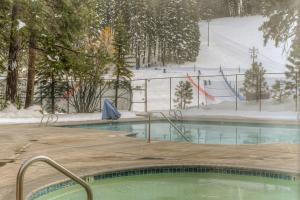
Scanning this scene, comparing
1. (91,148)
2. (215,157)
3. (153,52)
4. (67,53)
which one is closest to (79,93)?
(67,53)

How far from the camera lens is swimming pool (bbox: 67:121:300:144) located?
11.8m

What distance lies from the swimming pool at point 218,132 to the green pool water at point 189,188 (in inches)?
187

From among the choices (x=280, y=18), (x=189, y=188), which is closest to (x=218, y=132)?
(x=280, y=18)

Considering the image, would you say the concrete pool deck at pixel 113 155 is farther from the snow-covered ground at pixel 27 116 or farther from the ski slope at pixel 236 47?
the ski slope at pixel 236 47

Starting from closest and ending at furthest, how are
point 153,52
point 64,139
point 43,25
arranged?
1. point 64,139
2. point 43,25
3. point 153,52

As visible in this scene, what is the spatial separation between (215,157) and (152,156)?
104cm

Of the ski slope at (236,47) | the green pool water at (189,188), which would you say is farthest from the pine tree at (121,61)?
the ski slope at (236,47)

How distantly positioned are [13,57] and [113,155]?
10.9 metres

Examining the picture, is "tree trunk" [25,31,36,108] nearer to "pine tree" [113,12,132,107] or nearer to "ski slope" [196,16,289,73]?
"pine tree" [113,12,132,107]

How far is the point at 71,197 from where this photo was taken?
5594 millimetres

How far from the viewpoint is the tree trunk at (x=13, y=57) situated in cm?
1538

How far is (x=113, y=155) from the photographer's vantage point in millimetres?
7531

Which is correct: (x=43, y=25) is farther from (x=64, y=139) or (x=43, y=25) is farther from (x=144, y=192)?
(x=144, y=192)

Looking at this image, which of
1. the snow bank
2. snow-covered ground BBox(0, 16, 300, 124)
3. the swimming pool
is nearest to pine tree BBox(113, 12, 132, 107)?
snow-covered ground BBox(0, 16, 300, 124)
